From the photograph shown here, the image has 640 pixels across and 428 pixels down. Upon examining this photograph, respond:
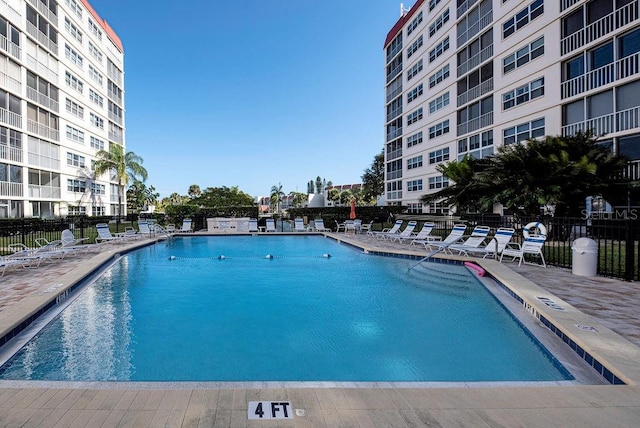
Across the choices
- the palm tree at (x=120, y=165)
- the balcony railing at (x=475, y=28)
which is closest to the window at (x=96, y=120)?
the palm tree at (x=120, y=165)

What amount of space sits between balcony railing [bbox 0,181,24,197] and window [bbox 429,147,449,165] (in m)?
32.4

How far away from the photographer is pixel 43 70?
25391 mm

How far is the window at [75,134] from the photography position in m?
29.1

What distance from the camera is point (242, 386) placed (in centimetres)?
333

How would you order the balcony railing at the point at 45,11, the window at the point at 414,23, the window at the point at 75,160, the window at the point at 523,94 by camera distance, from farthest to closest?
the window at the point at 414,23 < the window at the point at 75,160 < the balcony railing at the point at 45,11 < the window at the point at 523,94

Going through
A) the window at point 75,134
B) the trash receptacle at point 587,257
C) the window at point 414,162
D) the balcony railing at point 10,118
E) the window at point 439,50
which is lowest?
the trash receptacle at point 587,257

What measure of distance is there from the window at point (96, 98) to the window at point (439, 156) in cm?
3346

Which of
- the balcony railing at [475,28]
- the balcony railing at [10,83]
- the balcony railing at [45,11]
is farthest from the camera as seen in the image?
the balcony railing at [475,28]

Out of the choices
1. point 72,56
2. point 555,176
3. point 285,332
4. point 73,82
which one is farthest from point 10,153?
point 555,176

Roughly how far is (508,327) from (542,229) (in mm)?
6014

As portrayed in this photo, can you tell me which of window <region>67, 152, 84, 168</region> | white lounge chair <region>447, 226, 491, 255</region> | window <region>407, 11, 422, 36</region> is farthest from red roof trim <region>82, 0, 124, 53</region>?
white lounge chair <region>447, 226, 491, 255</region>

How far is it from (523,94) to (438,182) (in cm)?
1046

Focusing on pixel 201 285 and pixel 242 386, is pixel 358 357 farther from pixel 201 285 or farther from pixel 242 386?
pixel 201 285

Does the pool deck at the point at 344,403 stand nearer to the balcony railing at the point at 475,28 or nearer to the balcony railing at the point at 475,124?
the balcony railing at the point at 475,124
